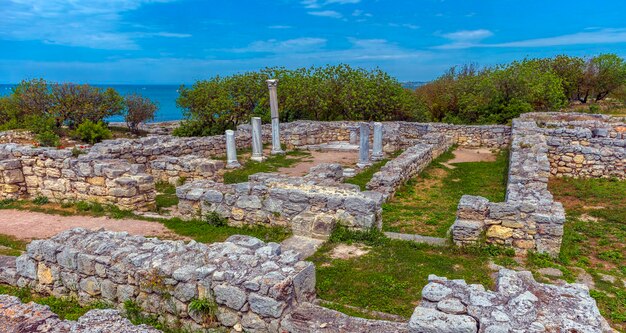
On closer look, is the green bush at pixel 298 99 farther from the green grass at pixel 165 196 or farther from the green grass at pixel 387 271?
the green grass at pixel 387 271

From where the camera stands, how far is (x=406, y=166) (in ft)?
52.6

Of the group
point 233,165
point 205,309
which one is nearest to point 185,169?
point 233,165

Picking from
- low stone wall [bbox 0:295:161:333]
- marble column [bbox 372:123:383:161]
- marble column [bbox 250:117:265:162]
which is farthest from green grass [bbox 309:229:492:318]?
marble column [bbox 250:117:265:162]

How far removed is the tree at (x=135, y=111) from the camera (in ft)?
A: 118

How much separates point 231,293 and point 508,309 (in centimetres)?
335

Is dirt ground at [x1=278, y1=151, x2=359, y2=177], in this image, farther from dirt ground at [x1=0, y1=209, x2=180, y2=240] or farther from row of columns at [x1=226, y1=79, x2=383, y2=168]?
dirt ground at [x1=0, y1=209, x2=180, y2=240]

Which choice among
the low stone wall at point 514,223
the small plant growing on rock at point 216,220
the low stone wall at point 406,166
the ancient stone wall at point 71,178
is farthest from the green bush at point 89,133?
the low stone wall at point 514,223

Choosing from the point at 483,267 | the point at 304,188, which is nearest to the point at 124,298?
the point at 304,188

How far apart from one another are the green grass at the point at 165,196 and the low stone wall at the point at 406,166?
22.0ft

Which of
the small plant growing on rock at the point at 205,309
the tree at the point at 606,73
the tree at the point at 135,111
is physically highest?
the tree at the point at 606,73

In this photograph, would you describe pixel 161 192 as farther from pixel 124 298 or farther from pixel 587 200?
pixel 587 200

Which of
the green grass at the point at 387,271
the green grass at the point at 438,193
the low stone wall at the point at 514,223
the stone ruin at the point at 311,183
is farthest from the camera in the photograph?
the green grass at the point at 438,193

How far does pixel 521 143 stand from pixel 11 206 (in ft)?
62.0

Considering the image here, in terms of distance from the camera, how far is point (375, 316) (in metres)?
5.86
